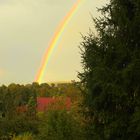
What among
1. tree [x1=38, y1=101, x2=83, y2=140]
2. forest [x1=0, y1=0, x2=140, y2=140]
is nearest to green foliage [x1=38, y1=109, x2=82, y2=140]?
tree [x1=38, y1=101, x2=83, y2=140]

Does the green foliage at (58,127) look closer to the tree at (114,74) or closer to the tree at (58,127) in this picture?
the tree at (58,127)

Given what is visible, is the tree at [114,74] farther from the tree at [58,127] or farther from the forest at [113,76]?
the tree at [58,127]

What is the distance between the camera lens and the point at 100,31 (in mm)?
15648

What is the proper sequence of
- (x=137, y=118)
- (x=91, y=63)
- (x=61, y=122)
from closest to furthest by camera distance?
(x=137, y=118) → (x=91, y=63) → (x=61, y=122)

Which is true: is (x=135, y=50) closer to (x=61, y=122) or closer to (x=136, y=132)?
(x=136, y=132)

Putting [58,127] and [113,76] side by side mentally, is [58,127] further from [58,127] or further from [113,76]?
[113,76]

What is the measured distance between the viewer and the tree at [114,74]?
539 inches

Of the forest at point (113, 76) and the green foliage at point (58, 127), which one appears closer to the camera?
the forest at point (113, 76)

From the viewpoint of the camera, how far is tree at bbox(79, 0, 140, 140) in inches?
539

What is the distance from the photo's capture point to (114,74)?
1399 centimetres

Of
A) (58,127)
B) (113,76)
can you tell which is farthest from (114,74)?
(58,127)

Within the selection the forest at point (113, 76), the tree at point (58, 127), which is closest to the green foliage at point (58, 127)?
the tree at point (58, 127)

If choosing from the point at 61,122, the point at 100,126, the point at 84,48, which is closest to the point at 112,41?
the point at 84,48

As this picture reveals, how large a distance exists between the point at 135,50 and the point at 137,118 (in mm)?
2199
